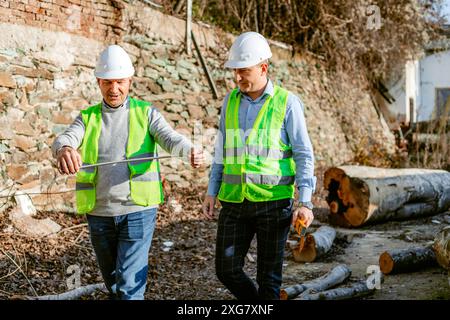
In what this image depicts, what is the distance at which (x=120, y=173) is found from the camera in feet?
10.5

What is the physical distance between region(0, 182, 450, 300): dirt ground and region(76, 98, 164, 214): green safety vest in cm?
156

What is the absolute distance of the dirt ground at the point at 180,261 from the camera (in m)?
4.69

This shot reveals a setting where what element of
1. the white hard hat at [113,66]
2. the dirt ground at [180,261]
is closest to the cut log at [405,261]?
the dirt ground at [180,261]

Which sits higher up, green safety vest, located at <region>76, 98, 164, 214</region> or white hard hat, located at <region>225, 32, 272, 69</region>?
white hard hat, located at <region>225, 32, 272, 69</region>

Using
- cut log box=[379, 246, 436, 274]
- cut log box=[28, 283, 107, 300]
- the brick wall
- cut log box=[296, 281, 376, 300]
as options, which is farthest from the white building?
cut log box=[28, 283, 107, 300]

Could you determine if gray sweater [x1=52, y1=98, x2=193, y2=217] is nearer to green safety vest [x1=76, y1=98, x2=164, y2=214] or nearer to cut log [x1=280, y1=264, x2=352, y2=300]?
green safety vest [x1=76, y1=98, x2=164, y2=214]

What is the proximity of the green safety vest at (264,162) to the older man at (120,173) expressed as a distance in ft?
1.02

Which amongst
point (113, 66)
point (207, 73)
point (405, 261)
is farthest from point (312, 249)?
point (207, 73)

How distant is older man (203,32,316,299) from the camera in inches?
129

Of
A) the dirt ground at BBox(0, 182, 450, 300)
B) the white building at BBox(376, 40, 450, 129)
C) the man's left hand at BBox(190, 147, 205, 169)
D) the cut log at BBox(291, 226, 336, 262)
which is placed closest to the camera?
the man's left hand at BBox(190, 147, 205, 169)

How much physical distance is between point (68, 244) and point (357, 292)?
2.82m

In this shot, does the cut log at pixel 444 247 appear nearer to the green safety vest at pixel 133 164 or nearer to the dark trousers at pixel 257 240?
the dark trousers at pixel 257 240

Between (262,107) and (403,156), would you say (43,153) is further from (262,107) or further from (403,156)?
(403,156)

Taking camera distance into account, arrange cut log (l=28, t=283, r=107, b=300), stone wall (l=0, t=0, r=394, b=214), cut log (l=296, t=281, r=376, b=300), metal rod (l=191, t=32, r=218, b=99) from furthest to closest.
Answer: metal rod (l=191, t=32, r=218, b=99) < stone wall (l=0, t=0, r=394, b=214) < cut log (l=296, t=281, r=376, b=300) < cut log (l=28, t=283, r=107, b=300)
